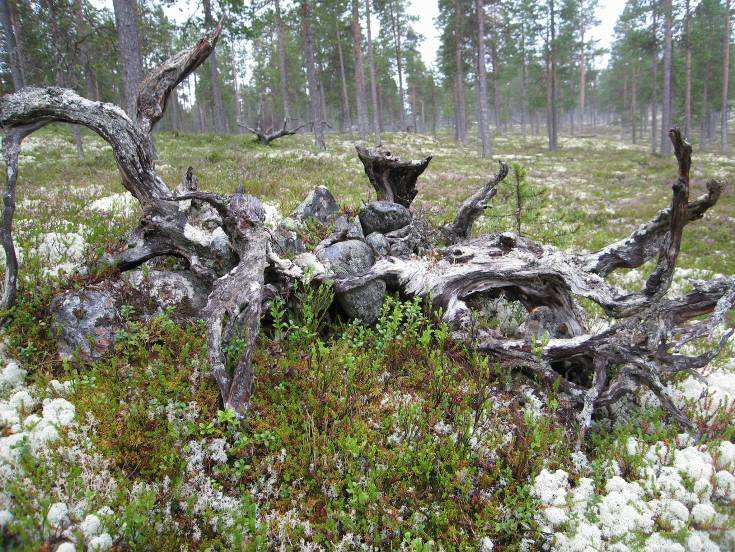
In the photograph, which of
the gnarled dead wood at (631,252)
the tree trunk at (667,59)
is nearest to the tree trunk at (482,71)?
the tree trunk at (667,59)

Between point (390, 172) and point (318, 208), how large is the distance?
165 cm

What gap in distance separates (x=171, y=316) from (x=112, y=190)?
862 centimetres

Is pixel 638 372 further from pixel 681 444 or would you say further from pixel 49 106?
pixel 49 106

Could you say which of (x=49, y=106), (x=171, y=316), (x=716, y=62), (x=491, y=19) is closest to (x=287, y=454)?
(x=171, y=316)

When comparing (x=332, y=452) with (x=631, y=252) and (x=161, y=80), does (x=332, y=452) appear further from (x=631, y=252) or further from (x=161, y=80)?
(x=161, y=80)

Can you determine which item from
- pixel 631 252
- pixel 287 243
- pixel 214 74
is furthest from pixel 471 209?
pixel 214 74

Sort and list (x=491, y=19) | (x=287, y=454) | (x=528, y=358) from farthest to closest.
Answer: (x=491, y=19) < (x=528, y=358) < (x=287, y=454)

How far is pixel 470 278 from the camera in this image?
5.29 m

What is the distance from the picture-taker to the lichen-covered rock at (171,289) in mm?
4876

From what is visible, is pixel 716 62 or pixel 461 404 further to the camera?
pixel 716 62

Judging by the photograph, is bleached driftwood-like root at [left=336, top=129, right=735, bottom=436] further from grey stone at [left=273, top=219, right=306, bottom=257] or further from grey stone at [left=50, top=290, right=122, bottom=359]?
grey stone at [left=50, top=290, right=122, bottom=359]

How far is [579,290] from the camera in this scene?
4.74 m

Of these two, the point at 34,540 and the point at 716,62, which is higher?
the point at 716,62

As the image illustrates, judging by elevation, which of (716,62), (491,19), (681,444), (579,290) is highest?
(491,19)
